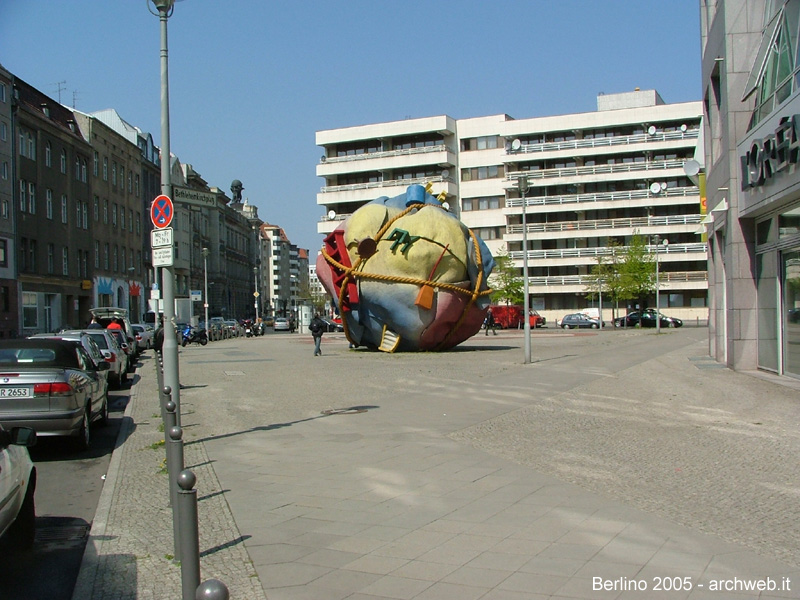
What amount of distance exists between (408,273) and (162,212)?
55.8 ft

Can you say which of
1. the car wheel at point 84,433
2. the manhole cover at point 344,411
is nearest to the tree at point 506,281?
the manhole cover at point 344,411

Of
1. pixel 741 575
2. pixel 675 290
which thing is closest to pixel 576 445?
pixel 741 575

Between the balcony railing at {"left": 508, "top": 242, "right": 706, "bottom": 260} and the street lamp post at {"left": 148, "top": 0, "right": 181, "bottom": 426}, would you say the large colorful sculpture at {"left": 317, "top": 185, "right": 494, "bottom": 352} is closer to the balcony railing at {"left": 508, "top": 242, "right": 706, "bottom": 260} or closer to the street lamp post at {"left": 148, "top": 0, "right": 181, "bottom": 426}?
the street lamp post at {"left": 148, "top": 0, "right": 181, "bottom": 426}

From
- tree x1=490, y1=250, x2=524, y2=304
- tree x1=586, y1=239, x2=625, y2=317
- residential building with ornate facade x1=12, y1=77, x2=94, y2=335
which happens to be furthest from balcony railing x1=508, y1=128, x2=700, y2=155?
residential building with ornate facade x1=12, y1=77, x2=94, y2=335

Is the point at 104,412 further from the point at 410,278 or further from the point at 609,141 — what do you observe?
the point at 609,141

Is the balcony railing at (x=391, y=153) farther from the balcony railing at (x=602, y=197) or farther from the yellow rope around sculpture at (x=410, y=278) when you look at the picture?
the yellow rope around sculpture at (x=410, y=278)

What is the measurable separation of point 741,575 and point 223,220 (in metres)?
107

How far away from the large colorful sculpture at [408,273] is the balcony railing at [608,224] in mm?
48456

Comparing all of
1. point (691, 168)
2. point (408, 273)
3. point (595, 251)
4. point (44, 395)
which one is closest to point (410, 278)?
point (408, 273)

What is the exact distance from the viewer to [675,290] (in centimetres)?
7406

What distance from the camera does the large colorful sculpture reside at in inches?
1094

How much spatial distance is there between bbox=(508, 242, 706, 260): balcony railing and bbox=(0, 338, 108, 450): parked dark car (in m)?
61.5

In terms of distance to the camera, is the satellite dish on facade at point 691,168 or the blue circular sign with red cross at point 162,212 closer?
the blue circular sign with red cross at point 162,212

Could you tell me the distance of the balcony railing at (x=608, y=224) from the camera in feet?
242
